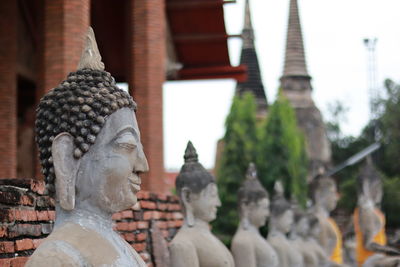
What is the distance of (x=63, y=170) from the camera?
3.44 m

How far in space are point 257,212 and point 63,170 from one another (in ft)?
16.8

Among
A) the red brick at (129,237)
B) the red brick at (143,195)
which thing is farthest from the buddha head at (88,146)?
the red brick at (143,195)

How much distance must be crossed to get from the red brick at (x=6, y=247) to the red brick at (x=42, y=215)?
0.48 m

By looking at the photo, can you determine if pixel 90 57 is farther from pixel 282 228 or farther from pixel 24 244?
pixel 282 228

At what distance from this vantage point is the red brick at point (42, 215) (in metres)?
5.15

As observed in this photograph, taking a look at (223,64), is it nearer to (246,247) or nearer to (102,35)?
(102,35)

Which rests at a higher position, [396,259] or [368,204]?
[368,204]

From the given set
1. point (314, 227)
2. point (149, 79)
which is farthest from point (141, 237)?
point (314, 227)

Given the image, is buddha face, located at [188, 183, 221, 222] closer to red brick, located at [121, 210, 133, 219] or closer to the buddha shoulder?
red brick, located at [121, 210, 133, 219]

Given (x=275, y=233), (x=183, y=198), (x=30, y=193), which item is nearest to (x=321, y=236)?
(x=275, y=233)

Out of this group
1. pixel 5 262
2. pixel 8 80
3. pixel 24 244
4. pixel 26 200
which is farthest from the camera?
pixel 8 80

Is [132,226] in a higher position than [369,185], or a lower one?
lower

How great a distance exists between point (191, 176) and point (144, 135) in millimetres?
4718

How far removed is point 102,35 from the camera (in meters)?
14.0
